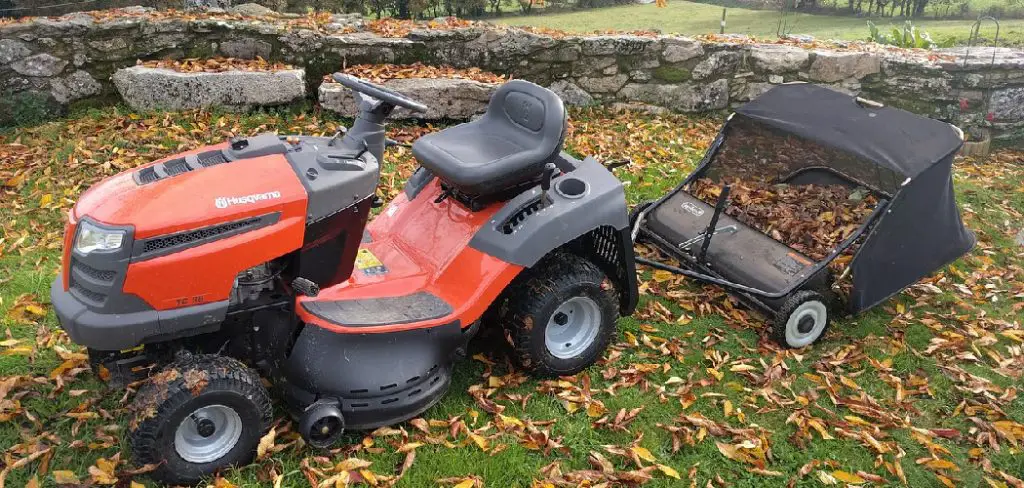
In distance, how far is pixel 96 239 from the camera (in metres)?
2.48

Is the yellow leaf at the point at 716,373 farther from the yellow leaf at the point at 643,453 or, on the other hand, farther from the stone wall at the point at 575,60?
the stone wall at the point at 575,60

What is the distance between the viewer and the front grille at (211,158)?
283 centimetres

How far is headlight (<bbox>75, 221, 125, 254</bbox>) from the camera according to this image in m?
2.46

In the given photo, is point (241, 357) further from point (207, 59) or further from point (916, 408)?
point (207, 59)

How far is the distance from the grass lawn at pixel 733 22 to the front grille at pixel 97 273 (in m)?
8.28

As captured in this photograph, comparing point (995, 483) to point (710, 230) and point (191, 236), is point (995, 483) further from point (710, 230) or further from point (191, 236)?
point (191, 236)

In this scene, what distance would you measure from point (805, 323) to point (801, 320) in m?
0.04

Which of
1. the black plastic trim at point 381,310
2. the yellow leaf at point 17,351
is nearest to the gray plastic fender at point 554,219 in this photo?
the black plastic trim at point 381,310

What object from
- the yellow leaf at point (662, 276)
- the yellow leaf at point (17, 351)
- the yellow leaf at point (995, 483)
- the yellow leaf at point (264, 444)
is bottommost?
the yellow leaf at point (995, 483)

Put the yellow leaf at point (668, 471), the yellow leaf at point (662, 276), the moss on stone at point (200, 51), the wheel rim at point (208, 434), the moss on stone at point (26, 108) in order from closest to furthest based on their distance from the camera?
the wheel rim at point (208, 434) → the yellow leaf at point (668, 471) → the yellow leaf at point (662, 276) → the moss on stone at point (26, 108) → the moss on stone at point (200, 51)

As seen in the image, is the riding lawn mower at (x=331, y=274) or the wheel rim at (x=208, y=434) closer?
the riding lawn mower at (x=331, y=274)

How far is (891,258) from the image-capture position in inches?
158

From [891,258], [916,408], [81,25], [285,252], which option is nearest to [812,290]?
[891,258]

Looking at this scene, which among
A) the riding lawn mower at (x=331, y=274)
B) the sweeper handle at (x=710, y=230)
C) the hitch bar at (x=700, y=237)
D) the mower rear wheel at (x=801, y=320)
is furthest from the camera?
the hitch bar at (x=700, y=237)
